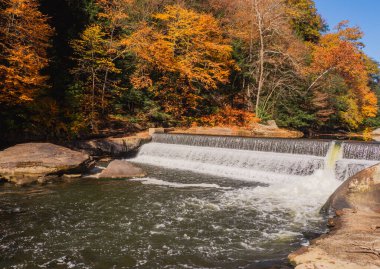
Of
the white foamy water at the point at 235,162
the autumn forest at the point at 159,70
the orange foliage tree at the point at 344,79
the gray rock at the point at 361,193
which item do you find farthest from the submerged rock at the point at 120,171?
the orange foliage tree at the point at 344,79

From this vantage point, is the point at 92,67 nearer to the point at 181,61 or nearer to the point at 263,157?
the point at 181,61

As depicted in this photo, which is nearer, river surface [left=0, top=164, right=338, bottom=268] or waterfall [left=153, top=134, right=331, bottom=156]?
river surface [left=0, top=164, right=338, bottom=268]

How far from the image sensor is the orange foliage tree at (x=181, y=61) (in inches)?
848

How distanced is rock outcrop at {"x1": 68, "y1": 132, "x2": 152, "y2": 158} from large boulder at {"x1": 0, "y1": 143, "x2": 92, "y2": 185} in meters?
4.55

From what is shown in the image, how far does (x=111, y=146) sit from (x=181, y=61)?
9031 mm

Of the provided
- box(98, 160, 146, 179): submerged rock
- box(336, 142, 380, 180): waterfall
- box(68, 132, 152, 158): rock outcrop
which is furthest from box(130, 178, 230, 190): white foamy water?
box(68, 132, 152, 158): rock outcrop

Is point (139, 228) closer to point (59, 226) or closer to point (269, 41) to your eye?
point (59, 226)

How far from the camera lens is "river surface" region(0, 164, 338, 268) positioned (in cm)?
497

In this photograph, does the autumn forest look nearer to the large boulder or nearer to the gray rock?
the large boulder

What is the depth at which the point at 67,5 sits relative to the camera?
67.4 feet

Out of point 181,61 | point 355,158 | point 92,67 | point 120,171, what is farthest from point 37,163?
point 181,61

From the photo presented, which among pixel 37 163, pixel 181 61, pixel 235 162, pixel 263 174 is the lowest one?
pixel 37 163

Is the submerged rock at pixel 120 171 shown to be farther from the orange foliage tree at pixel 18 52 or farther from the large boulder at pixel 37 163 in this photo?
the orange foliage tree at pixel 18 52

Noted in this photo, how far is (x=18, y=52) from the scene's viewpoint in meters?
12.7
